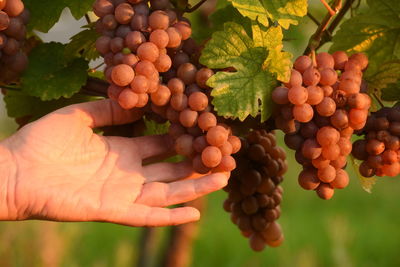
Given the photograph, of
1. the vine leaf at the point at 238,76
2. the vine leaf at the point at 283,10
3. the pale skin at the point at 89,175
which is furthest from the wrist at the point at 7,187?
the vine leaf at the point at 283,10

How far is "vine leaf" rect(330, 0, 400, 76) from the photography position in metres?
1.28

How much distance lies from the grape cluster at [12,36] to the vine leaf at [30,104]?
0.66 ft

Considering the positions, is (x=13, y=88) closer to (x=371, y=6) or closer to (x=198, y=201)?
(x=371, y=6)

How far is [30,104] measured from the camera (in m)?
1.46

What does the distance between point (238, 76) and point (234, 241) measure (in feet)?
14.5

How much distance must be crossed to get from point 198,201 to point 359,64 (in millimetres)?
2038

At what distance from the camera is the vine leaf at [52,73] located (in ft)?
4.14

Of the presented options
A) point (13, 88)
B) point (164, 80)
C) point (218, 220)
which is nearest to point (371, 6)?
point (164, 80)

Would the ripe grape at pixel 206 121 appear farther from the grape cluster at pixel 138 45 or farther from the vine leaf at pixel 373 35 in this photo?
the vine leaf at pixel 373 35

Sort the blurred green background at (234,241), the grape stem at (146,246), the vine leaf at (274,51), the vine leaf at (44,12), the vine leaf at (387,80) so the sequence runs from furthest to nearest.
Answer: the blurred green background at (234,241) < the grape stem at (146,246) < the vine leaf at (44,12) < the vine leaf at (387,80) < the vine leaf at (274,51)

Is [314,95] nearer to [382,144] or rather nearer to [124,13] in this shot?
[382,144]

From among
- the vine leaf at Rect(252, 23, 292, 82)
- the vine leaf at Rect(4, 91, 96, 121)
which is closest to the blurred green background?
the vine leaf at Rect(4, 91, 96, 121)

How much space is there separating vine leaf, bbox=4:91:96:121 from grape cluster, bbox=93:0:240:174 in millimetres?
333

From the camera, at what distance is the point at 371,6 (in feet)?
4.20
